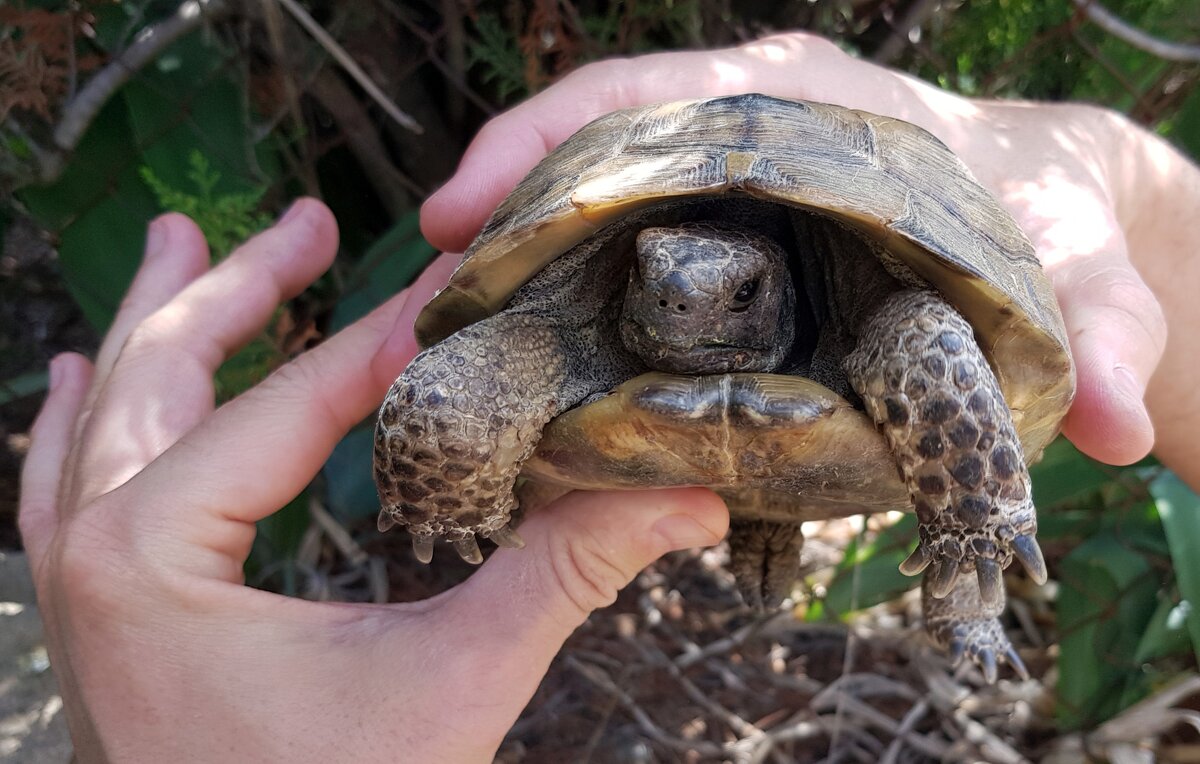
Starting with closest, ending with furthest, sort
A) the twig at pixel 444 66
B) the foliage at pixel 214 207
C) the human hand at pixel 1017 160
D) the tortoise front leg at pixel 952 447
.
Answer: the tortoise front leg at pixel 952 447
the human hand at pixel 1017 160
the foliage at pixel 214 207
the twig at pixel 444 66

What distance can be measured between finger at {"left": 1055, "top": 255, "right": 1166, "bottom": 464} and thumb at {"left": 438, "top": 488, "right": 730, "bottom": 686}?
1.73 ft

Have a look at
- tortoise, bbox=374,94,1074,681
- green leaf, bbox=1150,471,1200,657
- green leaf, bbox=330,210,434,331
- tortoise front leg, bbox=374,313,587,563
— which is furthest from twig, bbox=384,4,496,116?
green leaf, bbox=1150,471,1200,657

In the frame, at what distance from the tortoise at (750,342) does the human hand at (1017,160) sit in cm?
25

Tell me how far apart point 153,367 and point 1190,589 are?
2.03 metres

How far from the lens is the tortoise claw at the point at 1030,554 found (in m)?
0.99

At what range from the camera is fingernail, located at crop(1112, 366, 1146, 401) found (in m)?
1.14

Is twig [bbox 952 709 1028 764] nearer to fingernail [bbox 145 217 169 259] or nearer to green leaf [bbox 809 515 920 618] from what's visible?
green leaf [bbox 809 515 920 618]

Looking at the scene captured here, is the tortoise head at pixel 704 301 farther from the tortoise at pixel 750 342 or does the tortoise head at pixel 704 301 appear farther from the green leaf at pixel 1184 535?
the green leaf at pixel 1184 535

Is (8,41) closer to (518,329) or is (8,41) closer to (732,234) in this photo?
(518,329)

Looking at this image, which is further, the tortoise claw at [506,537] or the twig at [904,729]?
the twig at [904,729]

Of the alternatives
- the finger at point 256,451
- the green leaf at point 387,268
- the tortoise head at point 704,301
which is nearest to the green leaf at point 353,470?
the green leaf at point 387,268

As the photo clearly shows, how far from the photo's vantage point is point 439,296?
4.06 ft

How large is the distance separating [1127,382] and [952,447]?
38 cm

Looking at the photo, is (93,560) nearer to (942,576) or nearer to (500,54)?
(942,576)
